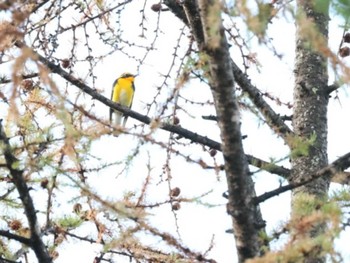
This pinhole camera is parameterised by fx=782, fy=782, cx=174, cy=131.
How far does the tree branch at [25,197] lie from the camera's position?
266cm

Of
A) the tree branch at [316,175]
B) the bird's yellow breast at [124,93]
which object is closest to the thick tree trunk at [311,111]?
the tree branch at [316,175]

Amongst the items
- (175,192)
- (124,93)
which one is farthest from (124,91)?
(175,192)

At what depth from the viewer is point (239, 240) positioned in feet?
8.23

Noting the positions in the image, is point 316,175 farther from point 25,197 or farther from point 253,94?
point 253,94

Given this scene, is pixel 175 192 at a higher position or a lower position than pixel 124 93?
lower

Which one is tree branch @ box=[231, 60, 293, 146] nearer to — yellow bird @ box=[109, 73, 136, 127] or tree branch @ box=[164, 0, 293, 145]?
tree branch @ box=[164, 0, 293, 145]

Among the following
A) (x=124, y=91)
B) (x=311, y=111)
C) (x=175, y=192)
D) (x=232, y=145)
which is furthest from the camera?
(x=124, y=91)

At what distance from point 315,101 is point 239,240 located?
1.54m

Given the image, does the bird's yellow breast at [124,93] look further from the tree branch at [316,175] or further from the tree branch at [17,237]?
the tree branch at [316,175]

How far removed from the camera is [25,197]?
8.89 feet

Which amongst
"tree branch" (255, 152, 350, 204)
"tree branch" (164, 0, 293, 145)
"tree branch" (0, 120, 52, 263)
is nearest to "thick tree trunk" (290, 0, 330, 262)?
"tree branch" (164, 0, 293, 145)

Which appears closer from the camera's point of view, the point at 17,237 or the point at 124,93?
the point at 17,237

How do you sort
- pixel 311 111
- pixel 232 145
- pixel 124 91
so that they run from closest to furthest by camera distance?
pixel 232 145 < pixel 311 111 < pixel 124 91

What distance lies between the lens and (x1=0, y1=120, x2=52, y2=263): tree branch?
2.66 meters
